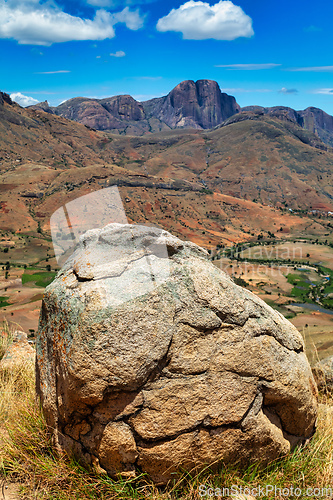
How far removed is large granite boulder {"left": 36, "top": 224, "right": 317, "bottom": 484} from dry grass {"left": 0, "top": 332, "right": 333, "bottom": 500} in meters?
0.14

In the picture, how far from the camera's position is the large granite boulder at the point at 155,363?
152 inches

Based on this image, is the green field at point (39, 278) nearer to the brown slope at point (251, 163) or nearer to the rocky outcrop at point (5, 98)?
the brown slope at point (251, 163)

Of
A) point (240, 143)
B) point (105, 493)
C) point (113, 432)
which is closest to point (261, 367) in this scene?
point (113, 432)

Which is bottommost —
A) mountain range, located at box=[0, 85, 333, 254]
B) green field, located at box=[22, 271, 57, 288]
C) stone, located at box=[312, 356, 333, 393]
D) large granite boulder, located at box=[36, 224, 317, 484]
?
green field, located at box=[22, 271, 57, 288]

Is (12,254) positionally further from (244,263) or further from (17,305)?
(244,263)

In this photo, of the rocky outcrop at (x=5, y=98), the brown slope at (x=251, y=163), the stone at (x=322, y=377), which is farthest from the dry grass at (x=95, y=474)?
the rocky outcrop at (x=5, y=98)

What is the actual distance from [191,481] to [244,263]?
71.9 metres

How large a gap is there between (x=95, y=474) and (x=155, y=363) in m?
1.44

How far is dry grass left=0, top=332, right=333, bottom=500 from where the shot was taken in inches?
151

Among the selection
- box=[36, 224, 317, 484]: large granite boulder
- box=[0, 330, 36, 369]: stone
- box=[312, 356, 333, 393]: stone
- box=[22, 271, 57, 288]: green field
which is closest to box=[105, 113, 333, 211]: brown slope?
box=[22, 271, 57, 288]: green field

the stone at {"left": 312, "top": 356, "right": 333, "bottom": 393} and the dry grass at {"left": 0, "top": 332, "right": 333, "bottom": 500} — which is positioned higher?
the dry grass at {"left": 0, "top": 332, "right": 333, "bottom": 500}

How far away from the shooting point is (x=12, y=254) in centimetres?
6606

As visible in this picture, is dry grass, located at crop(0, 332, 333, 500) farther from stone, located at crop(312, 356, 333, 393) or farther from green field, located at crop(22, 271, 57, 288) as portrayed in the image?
green field, located at crop(22, 271, 57, 288)

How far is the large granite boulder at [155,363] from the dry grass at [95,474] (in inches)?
5.6
